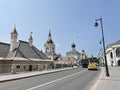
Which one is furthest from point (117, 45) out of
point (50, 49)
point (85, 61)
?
point (50, 49)

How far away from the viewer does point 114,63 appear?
93562 millimetres

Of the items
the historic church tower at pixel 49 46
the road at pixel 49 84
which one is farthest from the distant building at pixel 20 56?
the historic church tower at pixel 49 46

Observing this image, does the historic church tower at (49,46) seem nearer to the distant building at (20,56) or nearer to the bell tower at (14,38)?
the distant building at (20,56)

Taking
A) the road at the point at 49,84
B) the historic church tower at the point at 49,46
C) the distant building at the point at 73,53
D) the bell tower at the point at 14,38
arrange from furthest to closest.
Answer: the distant building at the point at 73,53 → the historic church tower at the point at 49,46 → the bell tower at the point at 14,38 → the road at the point at 49,84

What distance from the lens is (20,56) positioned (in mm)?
50125

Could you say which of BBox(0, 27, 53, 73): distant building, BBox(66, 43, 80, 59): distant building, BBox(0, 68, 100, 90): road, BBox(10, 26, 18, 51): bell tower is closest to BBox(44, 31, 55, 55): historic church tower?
BBox(0, 27, 53, 73): distant building

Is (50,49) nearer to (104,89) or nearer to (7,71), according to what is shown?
(7,71)

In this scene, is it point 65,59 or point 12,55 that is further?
point 65,59

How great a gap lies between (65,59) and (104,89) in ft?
324

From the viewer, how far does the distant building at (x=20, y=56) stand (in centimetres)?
4781

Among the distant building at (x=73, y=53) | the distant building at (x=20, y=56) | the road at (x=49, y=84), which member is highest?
the distant building at (x=73, y=53)

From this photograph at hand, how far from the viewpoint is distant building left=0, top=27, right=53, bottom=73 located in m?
47.8

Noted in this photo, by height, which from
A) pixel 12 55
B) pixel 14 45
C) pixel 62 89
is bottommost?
pixel 62 89

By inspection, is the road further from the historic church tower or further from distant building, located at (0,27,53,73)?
the historic church tower
